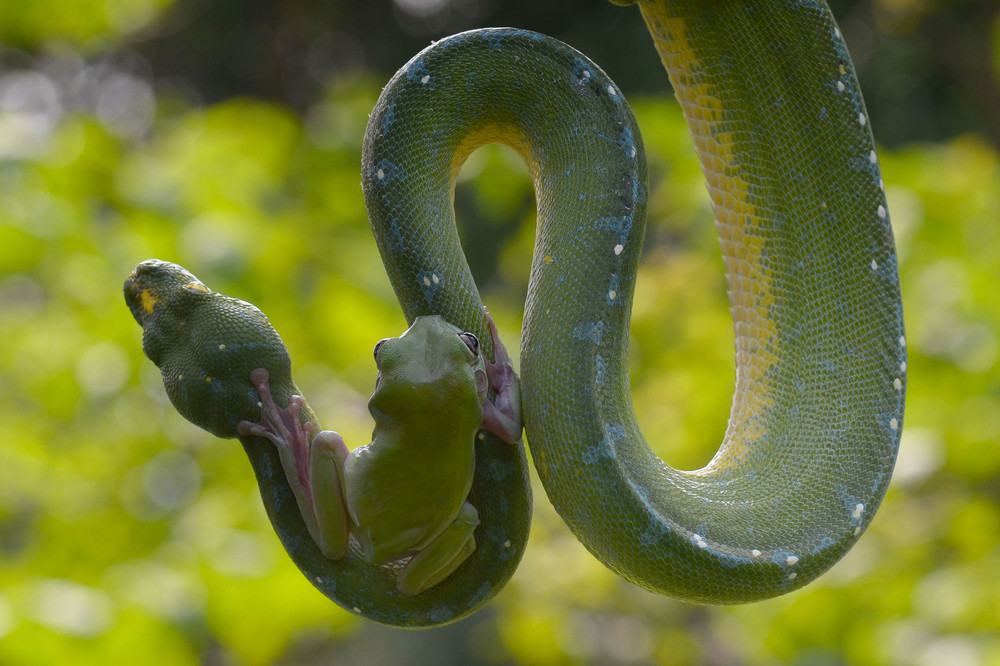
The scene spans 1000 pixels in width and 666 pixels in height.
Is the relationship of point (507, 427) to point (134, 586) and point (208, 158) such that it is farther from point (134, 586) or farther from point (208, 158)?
point (208, 158)

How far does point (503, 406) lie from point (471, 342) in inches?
3.4

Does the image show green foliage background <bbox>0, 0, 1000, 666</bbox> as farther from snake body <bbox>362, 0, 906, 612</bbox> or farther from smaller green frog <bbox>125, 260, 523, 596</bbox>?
snake body <bbox>362, 0, 906, 612</bbox>

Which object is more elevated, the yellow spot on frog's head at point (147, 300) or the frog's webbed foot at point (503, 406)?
the frog's webbed foot at point (503, 406)

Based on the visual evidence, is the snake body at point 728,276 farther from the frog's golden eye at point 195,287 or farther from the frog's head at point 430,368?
the frog's golden eye at point 195,287

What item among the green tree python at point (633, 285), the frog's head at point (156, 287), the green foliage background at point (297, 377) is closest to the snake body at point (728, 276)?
the green tree python at point (633, 285)

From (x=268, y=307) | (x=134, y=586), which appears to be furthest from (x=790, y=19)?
(x=268, y=307)

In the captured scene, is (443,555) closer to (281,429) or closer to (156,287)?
(281,429)

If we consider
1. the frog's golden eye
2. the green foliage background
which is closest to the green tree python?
the frog's golden eye

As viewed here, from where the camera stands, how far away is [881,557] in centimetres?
308

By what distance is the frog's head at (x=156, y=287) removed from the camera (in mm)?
1160

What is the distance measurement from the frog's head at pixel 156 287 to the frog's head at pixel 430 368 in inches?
10.4

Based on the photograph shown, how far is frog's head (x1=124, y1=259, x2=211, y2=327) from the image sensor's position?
1.16 m

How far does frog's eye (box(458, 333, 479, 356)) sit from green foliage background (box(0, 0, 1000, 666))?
138 centimetres

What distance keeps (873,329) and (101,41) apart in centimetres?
294
